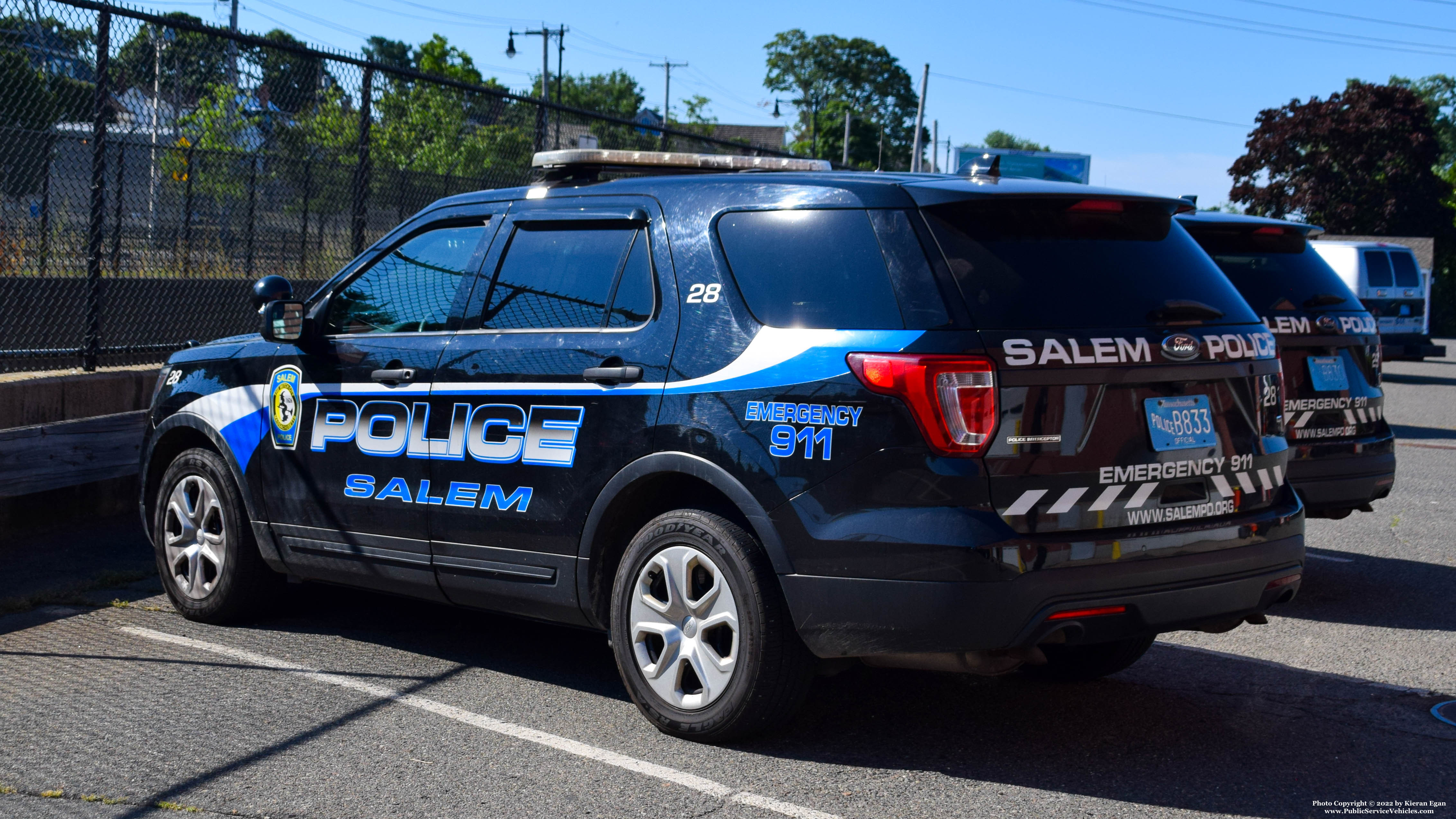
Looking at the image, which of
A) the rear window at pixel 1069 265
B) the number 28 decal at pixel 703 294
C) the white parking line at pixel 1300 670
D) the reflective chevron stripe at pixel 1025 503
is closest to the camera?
the reflective chevron stripe at pixel 1025 503

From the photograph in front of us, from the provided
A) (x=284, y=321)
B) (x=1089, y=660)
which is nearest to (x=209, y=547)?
(x=284, y=321)

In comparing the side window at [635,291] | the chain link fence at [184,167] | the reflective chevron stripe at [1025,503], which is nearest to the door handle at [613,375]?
the side window at [635,291]

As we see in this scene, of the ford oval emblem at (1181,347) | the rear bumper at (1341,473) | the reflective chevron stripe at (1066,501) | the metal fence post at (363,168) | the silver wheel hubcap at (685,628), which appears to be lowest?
the silver wheel hubcap at (685,628)

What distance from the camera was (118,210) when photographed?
28.0 feet

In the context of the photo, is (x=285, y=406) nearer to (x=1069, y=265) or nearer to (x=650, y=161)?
(x=650, y=161)

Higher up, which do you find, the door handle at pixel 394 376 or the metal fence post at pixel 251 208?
the metal fence post at pixel 251 208

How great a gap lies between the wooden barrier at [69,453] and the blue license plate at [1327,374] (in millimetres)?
5872

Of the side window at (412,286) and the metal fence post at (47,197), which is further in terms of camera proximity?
the metal fence post at (47,197)

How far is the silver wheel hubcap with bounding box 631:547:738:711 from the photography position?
14.0 feet

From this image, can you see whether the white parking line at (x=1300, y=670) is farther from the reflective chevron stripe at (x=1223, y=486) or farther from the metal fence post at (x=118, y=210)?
the metal fence post at (x=118, y=210)

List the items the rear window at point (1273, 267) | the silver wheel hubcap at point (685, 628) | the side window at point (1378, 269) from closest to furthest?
1. the silver wheel hubcap at point (685, 628)
2. the rear window at point (1273, 267)
3. the side window at point (1378, 269)

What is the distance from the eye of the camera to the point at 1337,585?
7160 millimetres

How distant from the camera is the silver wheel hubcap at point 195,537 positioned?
590cm

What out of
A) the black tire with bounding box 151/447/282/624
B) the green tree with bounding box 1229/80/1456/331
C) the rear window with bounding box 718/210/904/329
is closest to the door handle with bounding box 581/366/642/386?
the rear window with bounding box 718/210/904/329
